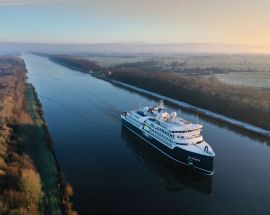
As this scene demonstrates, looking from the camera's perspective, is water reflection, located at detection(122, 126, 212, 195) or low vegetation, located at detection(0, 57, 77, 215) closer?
low vegetation, located at detection(0, 57, 77, 215)

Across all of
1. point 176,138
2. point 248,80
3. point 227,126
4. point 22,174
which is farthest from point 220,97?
point 22,174

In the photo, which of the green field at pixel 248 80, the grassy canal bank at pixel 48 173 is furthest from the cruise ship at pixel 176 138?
the green field at pixel 248 80

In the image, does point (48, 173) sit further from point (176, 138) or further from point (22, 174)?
point (176, 138)

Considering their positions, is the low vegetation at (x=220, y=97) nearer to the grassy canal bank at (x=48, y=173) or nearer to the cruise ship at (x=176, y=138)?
the cruise ship at (x=176, y=138)

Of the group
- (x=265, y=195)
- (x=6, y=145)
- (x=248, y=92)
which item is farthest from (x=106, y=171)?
(x=248, y=92)

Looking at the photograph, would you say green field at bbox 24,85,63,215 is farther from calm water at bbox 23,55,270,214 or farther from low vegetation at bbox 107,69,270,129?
low vegetation at bbox 107,69,270,129

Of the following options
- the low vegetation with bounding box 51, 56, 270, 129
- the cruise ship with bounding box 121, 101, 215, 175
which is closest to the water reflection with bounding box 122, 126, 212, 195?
the cruise ship with bounding box 121, 101, 215, 175
